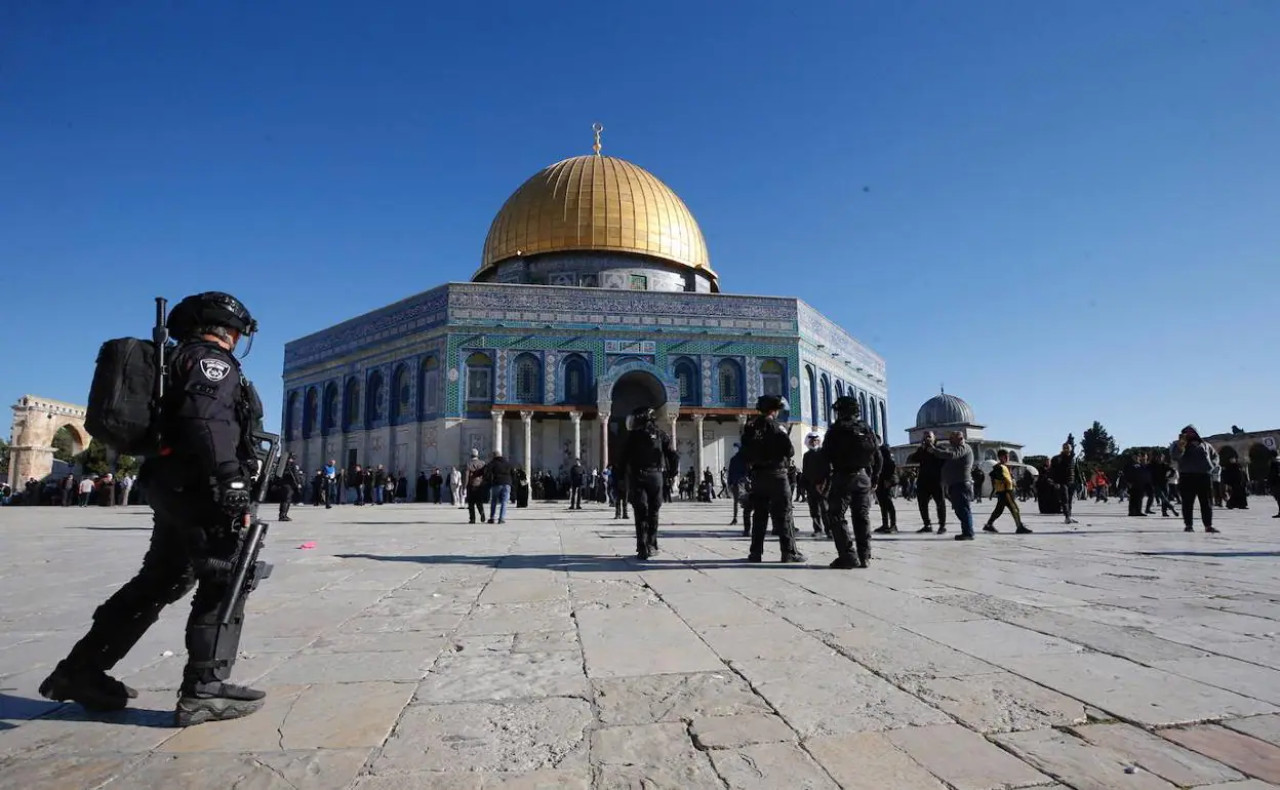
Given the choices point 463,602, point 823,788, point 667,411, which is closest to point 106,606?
point 463,602

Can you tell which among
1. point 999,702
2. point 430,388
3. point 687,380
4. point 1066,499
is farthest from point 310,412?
point 999,702

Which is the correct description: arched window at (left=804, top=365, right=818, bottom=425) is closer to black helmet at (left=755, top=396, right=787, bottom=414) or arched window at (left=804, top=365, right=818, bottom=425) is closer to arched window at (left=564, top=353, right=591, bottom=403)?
arched window at (left=564, top=353, right=591, bottom=403)

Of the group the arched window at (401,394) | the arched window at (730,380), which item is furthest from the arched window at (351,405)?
the arched window at (730,380)

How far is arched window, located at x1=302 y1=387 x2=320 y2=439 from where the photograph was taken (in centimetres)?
3155

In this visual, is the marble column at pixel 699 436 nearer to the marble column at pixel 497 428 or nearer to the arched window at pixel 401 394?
the marble column at pixel 497 428

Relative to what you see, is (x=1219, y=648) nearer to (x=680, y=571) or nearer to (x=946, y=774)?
(x=946, y=774)

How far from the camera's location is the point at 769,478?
5961 mm

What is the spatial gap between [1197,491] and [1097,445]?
73.9 meters

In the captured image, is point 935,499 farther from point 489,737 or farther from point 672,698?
point 489,737

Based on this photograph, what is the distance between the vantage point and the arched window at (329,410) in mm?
30625

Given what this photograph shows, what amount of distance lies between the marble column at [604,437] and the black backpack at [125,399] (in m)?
23.8

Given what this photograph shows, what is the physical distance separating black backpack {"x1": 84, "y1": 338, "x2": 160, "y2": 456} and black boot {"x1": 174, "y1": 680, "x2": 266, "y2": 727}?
77cm

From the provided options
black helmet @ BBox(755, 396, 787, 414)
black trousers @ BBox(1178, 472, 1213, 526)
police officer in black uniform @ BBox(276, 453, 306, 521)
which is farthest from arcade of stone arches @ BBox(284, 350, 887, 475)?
black helmet @ BBox(755, 396, 787, 414)

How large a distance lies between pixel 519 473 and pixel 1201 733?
1928 centimetres
